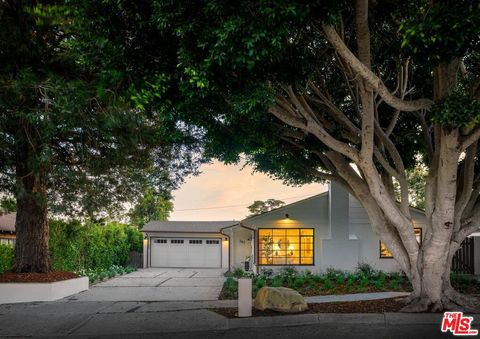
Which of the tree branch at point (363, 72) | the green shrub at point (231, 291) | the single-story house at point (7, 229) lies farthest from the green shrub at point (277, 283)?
the single-story house at point (7, 229)

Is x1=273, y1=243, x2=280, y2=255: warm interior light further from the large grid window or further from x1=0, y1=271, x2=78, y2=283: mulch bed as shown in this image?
x1=0, y1=271, x2=78, y2=283: mulch bed

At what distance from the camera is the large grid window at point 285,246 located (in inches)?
767

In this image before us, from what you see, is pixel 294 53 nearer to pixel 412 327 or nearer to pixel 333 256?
pixel 412 327

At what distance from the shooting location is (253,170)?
611 inches

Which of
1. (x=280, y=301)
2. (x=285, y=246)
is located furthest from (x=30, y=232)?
(x=285, y=246)

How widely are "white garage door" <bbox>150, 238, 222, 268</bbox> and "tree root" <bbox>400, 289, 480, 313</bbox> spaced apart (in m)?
20.3

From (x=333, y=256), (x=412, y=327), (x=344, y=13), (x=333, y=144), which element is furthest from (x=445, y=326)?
(x=333, y=256)

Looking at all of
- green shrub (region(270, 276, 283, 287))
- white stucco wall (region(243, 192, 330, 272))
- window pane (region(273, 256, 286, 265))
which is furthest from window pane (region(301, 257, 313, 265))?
green shrub (region(270, 276, 283, 287))

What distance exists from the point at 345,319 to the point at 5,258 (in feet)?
35.3

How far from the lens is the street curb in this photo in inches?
347

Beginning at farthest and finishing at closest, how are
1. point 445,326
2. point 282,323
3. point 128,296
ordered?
point 128,296, point 282,323, point 445,326

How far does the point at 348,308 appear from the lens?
992cm

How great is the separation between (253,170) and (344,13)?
23.9 feet
